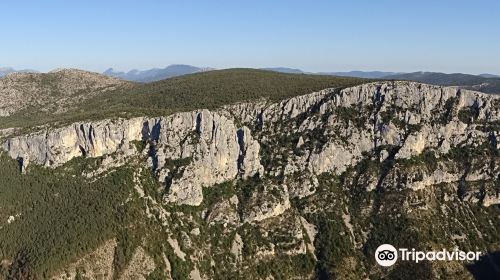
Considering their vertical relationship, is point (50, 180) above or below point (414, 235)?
above

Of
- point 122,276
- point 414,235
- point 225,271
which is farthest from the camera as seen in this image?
point 414,235

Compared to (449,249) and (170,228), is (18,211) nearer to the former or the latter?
(170,228)

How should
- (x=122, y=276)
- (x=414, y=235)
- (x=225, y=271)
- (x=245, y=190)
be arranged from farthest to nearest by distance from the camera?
1. (x=245, y=190)
2. (x=414, y=235)
3. (x=225, y=271)
4. (x=122, y=276)

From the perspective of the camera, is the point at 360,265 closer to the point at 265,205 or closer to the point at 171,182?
the point at 265,205

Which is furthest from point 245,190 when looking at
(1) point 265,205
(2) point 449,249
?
(2) point 449,249

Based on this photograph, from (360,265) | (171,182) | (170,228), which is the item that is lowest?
(360,265)

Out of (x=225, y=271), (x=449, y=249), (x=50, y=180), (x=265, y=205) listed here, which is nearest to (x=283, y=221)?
(x=265, y=205)

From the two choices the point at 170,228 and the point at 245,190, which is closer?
the point at 170,228
